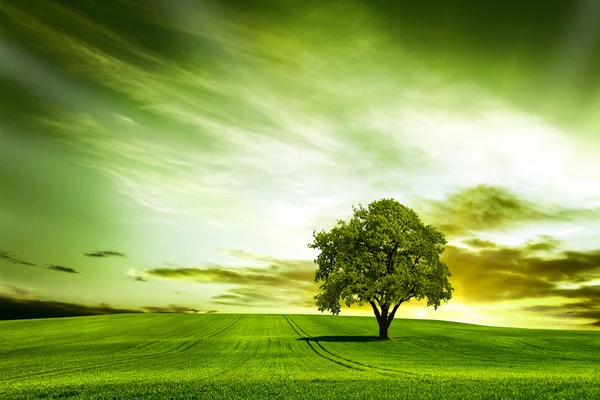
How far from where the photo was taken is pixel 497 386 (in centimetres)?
2345

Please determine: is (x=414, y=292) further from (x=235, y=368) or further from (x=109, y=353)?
(x=109, y=353)

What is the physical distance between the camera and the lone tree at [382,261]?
2248 inches

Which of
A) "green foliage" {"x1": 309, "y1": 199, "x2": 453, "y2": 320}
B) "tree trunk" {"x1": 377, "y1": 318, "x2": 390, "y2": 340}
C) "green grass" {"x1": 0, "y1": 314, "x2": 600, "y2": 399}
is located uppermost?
"green foliage" {"x1": 309, "y1": 199, "x2": 453, "y2": 320}

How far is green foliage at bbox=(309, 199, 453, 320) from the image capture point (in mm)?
57062

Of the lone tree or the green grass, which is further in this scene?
the lone tree

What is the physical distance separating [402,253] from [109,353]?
37297mm

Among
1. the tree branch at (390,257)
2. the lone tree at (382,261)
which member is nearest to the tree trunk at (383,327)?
the lone tree at (382,261)

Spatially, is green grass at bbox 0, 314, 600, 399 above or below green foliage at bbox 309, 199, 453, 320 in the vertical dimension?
below

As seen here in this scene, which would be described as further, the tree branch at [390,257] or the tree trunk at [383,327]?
the tree trunk at [383,327]

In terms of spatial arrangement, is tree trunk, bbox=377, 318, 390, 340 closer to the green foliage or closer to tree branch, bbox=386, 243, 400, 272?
the green foliage

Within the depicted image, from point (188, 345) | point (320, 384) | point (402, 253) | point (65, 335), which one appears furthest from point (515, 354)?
point (65, 335)

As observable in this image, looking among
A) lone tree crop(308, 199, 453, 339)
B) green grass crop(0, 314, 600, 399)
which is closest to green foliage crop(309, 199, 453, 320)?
lone tree crop(308, 199, 453, 339)

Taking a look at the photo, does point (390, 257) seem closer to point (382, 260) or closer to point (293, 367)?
point (382, 260)

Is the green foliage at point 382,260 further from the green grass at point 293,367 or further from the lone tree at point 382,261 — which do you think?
the green grass at point 293,367
